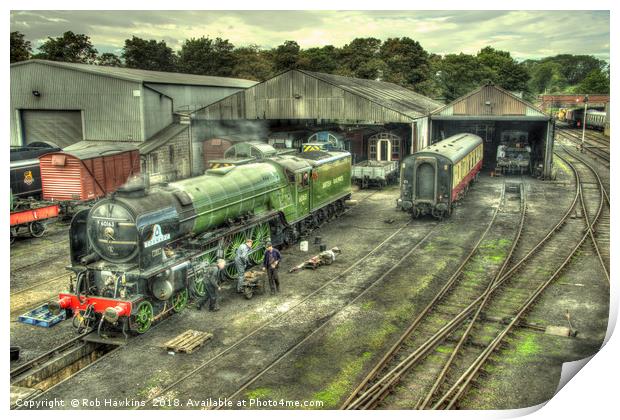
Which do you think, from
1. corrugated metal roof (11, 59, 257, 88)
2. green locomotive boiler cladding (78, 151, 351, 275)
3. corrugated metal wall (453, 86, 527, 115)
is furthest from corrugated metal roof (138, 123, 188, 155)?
corrugated metal wall (453, 86, 527, 115)

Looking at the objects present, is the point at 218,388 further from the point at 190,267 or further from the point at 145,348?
the point at 190,267

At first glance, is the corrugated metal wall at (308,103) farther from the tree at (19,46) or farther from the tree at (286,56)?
the tree at (19,46)

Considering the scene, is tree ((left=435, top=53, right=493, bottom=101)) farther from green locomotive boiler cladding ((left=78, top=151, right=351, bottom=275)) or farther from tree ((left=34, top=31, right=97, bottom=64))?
tree ((left=34, top=31, right=97, bottom=64))

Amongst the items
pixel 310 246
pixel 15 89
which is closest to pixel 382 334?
pixel 310 246

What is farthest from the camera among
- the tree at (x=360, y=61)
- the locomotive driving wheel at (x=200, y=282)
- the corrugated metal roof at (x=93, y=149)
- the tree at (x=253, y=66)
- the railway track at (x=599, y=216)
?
the tree at (x=253, y=66)

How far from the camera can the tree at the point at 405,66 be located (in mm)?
36688

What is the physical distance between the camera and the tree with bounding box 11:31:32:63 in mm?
12594

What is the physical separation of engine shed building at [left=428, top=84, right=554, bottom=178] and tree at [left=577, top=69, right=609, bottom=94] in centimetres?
780

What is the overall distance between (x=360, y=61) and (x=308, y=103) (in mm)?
7989

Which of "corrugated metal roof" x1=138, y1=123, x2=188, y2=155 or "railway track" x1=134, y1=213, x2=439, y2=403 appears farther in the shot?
"corrugated metal roof" x1=138, y1=123, x2=188, y2=155

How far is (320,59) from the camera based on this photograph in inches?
1543

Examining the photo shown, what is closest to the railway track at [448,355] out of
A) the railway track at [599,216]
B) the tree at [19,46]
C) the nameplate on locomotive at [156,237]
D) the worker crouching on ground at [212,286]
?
the railway track at [599,216]

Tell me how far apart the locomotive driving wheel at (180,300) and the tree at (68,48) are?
6.79 meters

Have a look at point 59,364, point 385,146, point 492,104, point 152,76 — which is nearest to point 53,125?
point 152,76
